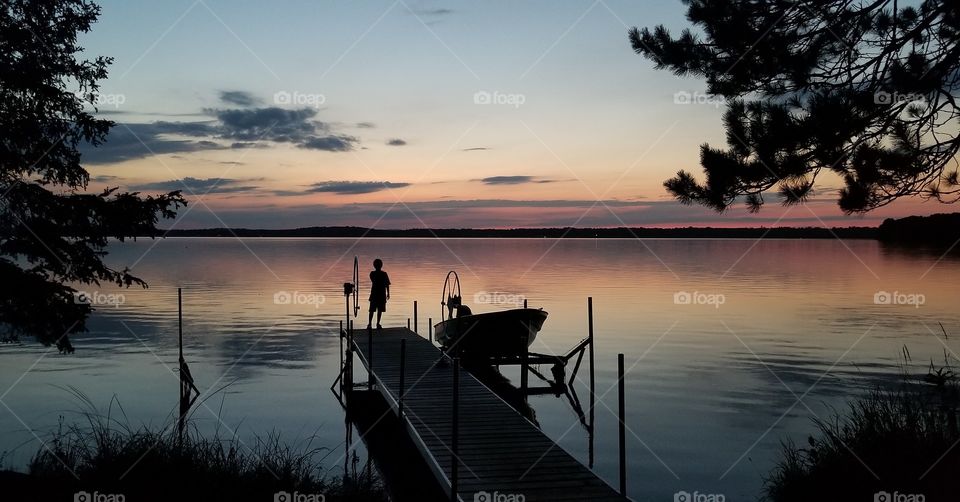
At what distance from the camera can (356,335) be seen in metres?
24.8

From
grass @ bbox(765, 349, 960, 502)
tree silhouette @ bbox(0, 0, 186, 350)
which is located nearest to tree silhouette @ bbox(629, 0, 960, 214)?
grass @ bbox(765, 349, 960, 502)

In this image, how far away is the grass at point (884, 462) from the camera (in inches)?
392

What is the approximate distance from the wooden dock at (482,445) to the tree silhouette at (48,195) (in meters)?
5.83

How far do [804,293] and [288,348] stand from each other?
34855mm

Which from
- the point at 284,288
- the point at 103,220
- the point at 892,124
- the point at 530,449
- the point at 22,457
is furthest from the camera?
the point at 284,288

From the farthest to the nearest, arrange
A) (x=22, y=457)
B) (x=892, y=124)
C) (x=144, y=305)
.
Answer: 1. (x=144, y=305)
2. (x=22, y=457)
3. (x=892, y=124)

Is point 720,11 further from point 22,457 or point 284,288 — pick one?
point 284,288

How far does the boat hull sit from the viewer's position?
73.7 ft

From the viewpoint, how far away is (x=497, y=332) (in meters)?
22.6

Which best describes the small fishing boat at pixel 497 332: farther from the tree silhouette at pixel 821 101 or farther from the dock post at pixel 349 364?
the tree silhouette at pixel 821 101

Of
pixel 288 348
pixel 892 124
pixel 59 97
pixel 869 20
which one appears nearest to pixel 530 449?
pixel 892 124

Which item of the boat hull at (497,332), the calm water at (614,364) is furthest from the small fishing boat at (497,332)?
the calm water at (614,364)

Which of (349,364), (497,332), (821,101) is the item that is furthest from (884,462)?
(349,364)

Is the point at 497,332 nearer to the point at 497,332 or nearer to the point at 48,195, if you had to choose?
the point at 497,332
